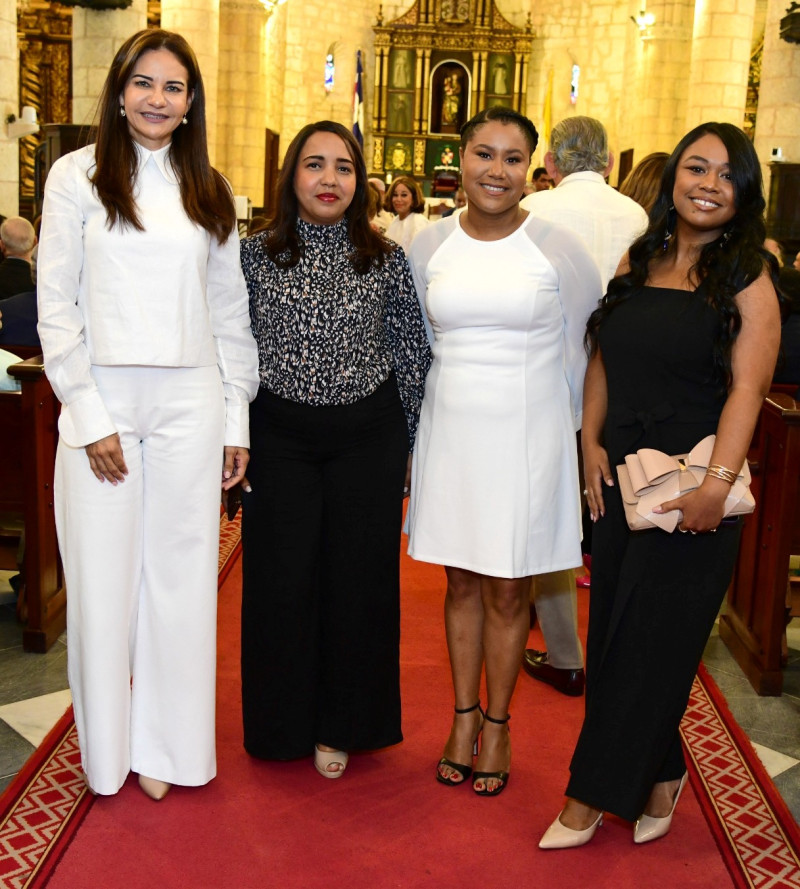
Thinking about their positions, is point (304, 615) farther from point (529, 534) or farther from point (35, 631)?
point (35, 631)

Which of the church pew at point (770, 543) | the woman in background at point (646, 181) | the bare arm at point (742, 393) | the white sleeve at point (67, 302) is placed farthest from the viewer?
the woman in background at point (646, 181)

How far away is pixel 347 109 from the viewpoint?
816 inches

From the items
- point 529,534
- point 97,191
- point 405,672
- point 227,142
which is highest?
point 227,142

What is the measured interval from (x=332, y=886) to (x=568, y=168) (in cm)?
283

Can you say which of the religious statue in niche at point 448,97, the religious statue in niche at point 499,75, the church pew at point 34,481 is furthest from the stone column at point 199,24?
the religious statue in niche at point 499,75

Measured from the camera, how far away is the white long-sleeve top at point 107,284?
275 cm

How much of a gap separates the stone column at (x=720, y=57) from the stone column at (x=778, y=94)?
34.0 inches

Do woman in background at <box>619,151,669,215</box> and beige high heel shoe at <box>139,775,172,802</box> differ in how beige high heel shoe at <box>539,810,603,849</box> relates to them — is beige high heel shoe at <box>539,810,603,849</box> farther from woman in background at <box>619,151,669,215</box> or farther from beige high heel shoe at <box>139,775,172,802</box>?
woman in background at <box>619,151,669,215</box>

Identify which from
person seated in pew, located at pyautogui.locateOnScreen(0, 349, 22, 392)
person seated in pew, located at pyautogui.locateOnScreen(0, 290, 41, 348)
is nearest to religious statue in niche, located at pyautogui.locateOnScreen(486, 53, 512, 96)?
person seated in pew, located at pyautogui.locateOnScreen(0, 290, 41, 348)

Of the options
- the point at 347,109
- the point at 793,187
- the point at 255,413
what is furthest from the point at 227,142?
the point at 255,413

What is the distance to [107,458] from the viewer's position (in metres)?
2.81

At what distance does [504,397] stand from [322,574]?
77 cm

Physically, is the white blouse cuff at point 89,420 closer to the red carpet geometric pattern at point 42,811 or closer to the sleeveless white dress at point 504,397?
the sleeveless white dress at point 504,397

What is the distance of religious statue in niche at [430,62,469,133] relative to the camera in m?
22.2
